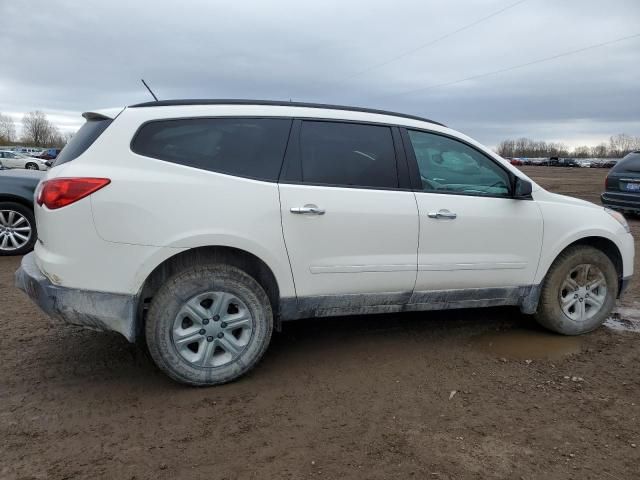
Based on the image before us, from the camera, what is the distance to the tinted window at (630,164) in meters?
11.3

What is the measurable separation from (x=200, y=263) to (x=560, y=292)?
2953mm

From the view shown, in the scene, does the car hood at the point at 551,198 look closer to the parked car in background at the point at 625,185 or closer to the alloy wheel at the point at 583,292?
the alloy wheel at the point at 583,292

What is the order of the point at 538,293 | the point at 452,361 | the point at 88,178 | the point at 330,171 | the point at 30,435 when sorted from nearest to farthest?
the point at 30,435 → the point at 88,178 → the point at 330,171 → the point at 452,361 → the point at 538,293

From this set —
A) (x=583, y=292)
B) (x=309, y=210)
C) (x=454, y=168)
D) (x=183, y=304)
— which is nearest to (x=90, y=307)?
(x=183, y=304)

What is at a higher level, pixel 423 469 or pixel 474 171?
pixel 474 171

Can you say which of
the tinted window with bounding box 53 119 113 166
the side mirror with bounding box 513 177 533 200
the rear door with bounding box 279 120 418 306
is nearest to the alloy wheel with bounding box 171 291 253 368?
the rear door with bounding box 279 120 418 306

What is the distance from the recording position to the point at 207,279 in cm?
328

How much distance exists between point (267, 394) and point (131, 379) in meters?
0.96

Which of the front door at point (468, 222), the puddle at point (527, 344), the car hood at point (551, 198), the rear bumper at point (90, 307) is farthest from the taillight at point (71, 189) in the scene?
the car hood at point (551, 198)

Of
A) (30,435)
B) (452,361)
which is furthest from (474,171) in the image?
(30,435)

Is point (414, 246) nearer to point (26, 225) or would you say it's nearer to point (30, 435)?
point (30, 435)

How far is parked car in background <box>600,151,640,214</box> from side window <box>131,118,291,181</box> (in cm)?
1035

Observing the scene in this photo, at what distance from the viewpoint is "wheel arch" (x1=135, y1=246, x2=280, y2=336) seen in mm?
3273

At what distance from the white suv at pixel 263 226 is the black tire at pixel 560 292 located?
5 cm
